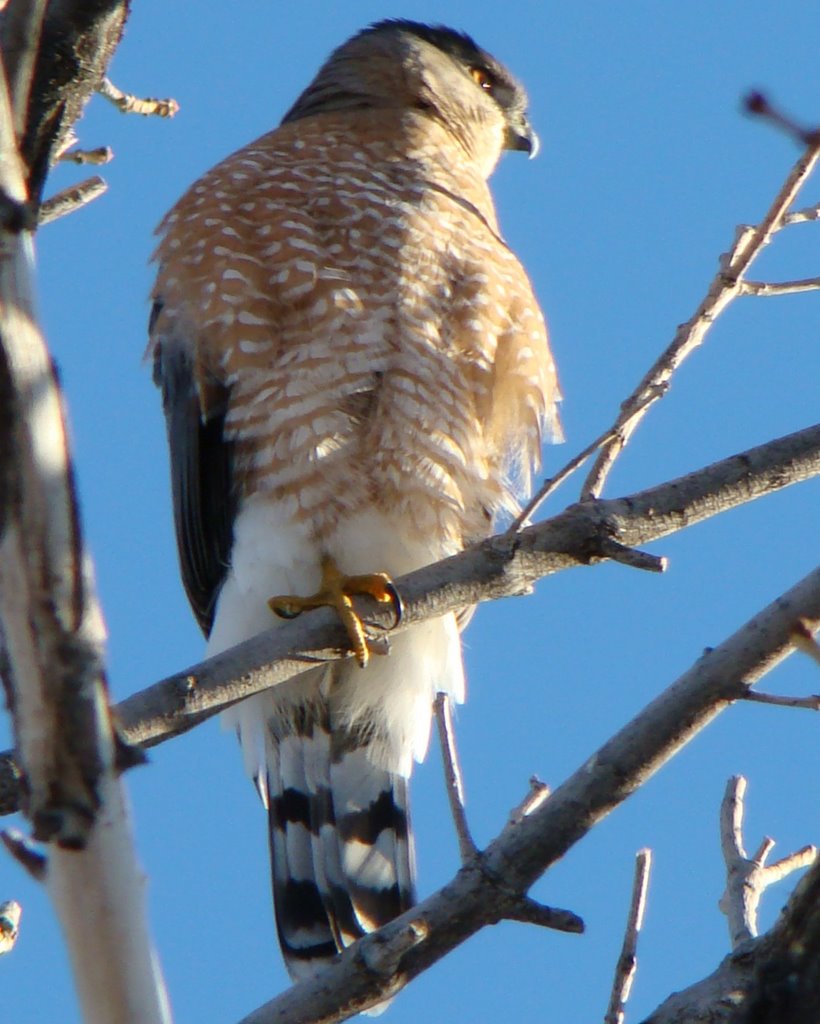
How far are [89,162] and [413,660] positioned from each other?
1.69 m

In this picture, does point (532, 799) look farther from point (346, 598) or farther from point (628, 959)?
point (346, 598)

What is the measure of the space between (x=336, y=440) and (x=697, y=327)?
1378 mm

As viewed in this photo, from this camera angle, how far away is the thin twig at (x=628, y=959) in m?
2.53

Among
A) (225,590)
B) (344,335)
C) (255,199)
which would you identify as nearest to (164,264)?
(255,199)

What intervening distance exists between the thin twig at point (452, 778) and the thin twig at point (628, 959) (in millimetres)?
297

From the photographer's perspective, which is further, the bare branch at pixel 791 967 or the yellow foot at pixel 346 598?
the yellow foot at pixel 346 598

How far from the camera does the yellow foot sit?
337 centimetres

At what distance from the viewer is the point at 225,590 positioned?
423cm

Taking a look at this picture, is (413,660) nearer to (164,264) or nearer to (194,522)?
(194,522)

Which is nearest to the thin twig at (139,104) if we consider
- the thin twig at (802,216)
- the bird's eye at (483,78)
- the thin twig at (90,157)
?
the thin twig at (90,157)

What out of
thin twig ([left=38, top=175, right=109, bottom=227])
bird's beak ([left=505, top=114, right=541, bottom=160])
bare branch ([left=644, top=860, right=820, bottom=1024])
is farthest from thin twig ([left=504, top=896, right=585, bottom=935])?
bird's beak ([left=505, top=114, right=541, bottom=160])

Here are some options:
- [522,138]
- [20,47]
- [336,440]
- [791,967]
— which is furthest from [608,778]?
[522,138]

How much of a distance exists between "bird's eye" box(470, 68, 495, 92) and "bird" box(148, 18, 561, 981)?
5.26 ft

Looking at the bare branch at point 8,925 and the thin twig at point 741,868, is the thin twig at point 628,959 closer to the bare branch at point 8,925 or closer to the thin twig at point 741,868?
the thin twig at point 741,868
